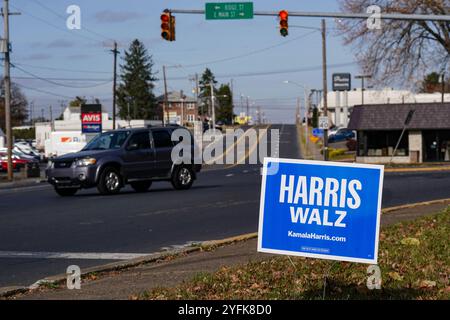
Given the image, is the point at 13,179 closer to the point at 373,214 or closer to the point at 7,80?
the point at 7,80

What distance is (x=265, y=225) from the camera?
24.6ft

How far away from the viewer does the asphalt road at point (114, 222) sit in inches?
476

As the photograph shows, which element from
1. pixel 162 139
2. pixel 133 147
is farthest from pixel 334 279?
pixel 162 139

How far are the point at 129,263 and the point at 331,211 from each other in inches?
178

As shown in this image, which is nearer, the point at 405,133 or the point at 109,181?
the point at 109,181

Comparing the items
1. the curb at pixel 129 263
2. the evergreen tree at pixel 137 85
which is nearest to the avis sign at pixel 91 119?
the curb at pixel 129 263

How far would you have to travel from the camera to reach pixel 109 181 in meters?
23.5

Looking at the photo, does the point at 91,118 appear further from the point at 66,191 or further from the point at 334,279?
the point at 334,279

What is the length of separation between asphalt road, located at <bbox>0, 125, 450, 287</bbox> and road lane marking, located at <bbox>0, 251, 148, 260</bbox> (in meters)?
0.02

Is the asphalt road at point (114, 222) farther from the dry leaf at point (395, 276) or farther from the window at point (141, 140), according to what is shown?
the dry leaf at point (395, 276)

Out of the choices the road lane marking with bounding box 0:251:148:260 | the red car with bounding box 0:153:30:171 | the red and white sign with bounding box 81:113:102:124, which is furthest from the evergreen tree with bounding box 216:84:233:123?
the road lane marking with bounding box 0:251:148:260

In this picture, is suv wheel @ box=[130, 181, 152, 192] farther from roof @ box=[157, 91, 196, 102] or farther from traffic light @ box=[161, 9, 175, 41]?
roof @ box=[157, 91, 196, 102]

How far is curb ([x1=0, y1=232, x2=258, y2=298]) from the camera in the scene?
9.14 meters
